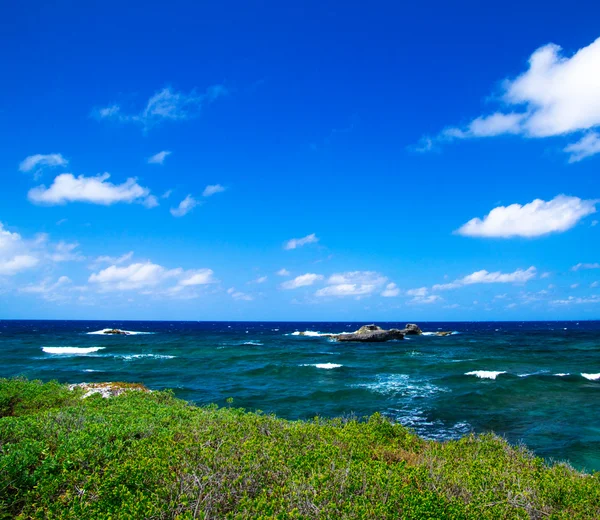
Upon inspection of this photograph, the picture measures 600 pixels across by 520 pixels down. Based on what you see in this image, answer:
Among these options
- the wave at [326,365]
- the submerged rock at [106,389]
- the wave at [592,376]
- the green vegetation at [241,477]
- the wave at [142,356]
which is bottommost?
the wave at [142,356]

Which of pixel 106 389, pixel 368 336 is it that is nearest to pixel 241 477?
pixel 106 389

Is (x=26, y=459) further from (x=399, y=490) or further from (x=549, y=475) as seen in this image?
(x=549, y=475)

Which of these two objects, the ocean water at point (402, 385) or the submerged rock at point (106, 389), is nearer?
the submerged rock at point (106, 389)

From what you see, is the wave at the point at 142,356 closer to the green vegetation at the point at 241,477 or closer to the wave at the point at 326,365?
the wave at the point at 326,365

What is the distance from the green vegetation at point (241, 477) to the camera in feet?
17.9

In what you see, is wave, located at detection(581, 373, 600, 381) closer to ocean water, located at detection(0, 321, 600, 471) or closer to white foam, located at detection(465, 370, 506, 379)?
ocean water, located at detection(0, 321, 600, 471)

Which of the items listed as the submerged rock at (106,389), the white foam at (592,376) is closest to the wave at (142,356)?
the submerged rock at (106,389)

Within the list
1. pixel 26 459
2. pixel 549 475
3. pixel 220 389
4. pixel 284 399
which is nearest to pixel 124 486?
pixel 26 459

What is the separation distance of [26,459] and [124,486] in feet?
6.83

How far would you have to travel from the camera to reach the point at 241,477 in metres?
6.05

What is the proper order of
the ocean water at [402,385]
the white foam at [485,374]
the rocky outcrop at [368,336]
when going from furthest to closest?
the rocky outcrop at [368,336] < the white foam at [485,374] < the ocean water at [402,385]

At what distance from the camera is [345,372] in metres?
35.0

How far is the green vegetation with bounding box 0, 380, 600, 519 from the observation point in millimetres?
5469

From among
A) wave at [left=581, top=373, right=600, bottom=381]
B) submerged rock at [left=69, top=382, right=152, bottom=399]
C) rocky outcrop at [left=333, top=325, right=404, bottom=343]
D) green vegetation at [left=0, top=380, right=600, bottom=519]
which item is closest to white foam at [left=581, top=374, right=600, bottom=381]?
wave at [left=581, top=373, right=600, bottom=381]
